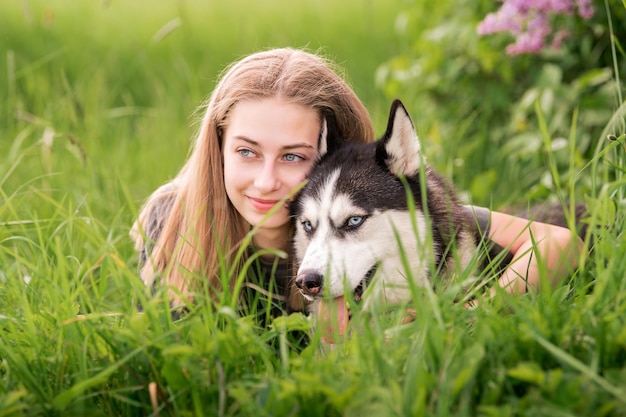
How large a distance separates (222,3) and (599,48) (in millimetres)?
6318

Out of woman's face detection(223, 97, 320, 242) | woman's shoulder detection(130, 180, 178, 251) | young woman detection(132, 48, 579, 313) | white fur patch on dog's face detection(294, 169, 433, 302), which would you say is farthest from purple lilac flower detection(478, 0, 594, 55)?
woman's shoulder detection(130, 180, 178, 251)

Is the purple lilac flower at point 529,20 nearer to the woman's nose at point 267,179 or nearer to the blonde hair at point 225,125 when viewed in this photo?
the blonde hair at point 225,125

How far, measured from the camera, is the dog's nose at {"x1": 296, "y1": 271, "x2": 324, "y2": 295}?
2.45 metres

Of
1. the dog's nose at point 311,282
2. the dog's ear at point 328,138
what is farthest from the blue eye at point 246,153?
the dog's nose at point 311,282

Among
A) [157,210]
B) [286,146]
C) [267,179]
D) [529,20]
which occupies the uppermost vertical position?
[529,20]

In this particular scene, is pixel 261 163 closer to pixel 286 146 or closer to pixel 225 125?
pixel 286 146

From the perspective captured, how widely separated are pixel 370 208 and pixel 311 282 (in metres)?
0.45

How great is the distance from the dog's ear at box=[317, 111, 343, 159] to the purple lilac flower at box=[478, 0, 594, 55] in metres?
1.45

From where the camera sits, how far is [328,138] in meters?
2.99

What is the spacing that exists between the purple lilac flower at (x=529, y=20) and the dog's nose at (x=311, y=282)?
2.16 meters

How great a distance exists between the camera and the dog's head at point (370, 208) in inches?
105

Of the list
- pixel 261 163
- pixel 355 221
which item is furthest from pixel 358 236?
pixel 261 163

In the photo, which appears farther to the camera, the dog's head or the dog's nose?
the dog's head

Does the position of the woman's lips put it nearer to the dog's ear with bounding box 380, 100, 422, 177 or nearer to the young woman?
the young woman
